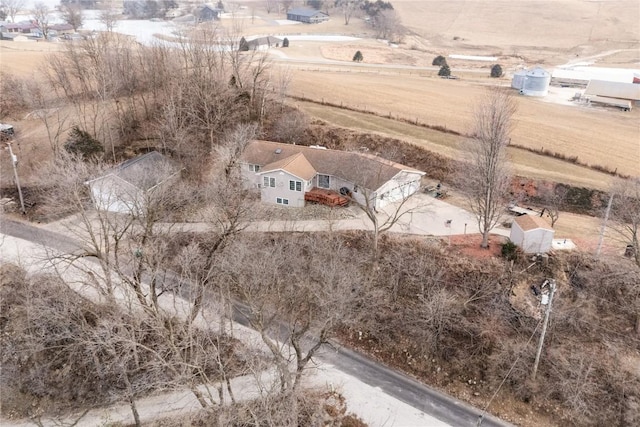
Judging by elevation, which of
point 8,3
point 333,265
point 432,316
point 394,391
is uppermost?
point 8,3

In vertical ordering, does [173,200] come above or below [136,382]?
above

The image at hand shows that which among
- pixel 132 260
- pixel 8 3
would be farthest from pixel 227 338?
pixel 8 3

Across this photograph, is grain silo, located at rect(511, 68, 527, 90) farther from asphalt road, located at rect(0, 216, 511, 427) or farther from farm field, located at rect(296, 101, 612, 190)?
asphalt road, located at rect(0, 216, 511, 427)

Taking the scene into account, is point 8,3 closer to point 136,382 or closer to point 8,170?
point 8,170

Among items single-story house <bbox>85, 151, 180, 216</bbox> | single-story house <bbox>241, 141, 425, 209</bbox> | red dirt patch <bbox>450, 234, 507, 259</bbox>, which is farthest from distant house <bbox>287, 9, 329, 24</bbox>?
red dirt patch <bbox>450, 234, 507, 259</bbox>

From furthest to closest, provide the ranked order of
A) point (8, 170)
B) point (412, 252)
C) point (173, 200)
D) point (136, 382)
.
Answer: point (8, 170)
point (173, 200)
point (412, 252)
point (136, 382)

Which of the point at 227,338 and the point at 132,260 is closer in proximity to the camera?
the point at 132,260

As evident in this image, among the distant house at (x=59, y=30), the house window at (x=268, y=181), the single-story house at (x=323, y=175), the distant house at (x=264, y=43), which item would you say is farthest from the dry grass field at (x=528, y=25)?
the distant house at (x=59, y=30)
